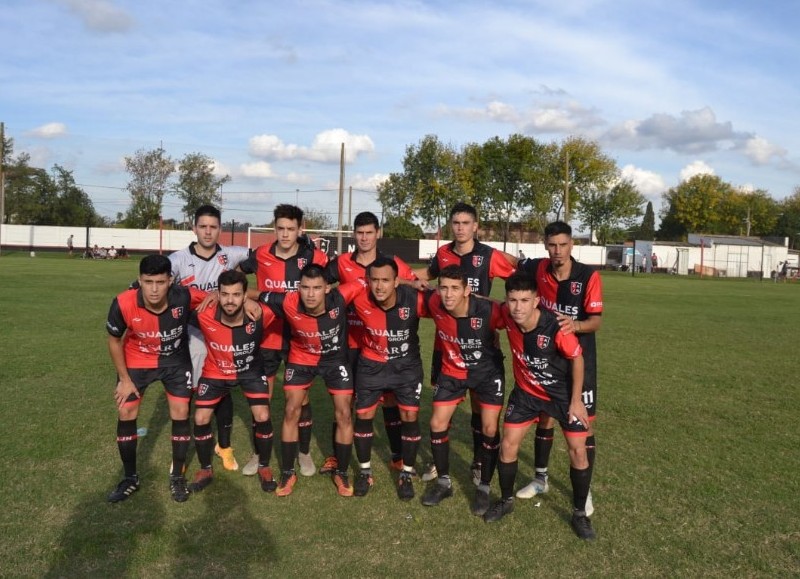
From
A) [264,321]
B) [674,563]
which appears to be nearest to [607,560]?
[674,563]

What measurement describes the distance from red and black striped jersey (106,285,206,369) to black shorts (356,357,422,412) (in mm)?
1550

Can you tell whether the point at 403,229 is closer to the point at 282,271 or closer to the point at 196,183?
the point at 196,183

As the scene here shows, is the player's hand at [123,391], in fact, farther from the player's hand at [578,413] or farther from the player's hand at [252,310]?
the player's hand at [578,413]

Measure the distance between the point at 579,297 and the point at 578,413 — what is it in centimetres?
100

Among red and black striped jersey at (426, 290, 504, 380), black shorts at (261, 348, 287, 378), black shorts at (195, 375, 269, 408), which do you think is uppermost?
red and black striped jersey at (426, 290, 504, 380)

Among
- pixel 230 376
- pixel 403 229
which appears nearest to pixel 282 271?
pixel 230 376

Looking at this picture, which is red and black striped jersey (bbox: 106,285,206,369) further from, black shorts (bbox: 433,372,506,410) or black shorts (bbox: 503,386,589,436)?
black shorts (bbox: 503,386,589,436)

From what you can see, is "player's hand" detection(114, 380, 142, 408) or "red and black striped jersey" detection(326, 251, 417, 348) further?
"red and black striped jersey" detection(326, 251, 417, 348)

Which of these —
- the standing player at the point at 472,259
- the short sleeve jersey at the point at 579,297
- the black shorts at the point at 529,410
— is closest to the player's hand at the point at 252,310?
the standing player at the point at 472,259

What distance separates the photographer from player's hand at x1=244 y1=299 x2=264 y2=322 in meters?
5.25

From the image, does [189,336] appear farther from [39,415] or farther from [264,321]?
[39,415]

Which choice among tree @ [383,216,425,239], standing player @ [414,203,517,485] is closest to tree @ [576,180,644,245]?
tree @ [383,216,425,239]

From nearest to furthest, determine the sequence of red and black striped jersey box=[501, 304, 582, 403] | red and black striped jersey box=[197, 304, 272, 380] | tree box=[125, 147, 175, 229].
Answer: red and black striped jersey box=[501, 304, 582, 403] → red and black striped jersey box=[197, 304, 272, 380] → tree box=[125, 147, 175, 229]

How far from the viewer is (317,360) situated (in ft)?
18.2
